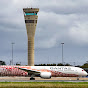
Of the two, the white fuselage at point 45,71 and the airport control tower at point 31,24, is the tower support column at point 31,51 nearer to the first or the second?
the airport control tower at point 31,24

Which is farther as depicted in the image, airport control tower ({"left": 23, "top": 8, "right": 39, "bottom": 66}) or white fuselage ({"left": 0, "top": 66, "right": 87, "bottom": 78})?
airport control tower ({"left": 23, "top": 8, "right": 39, "bottom": 66})

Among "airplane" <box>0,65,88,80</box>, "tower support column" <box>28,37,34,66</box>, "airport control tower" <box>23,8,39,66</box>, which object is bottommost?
"airplane" <box>0,65,88,80</box>

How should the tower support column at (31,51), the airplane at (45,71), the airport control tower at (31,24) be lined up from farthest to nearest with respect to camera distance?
1. the tower support column at (31,51)
2. the airport control tower at (31,24)
3. the airplane at (45,71)

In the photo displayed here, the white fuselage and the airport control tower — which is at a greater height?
the airport control tower

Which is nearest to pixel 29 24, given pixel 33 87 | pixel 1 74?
pixel 1 74

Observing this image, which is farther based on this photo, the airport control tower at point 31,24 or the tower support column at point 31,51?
the tower support column at point 31,51

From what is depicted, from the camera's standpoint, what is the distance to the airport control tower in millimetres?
141250

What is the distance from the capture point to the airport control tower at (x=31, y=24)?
141 meters

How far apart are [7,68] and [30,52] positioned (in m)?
83.6

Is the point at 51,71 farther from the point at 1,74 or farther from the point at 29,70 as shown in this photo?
the point at 1,74

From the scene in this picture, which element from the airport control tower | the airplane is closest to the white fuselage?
the airplane

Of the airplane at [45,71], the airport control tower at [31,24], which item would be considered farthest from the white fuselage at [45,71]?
the airport control tower at [31,24]

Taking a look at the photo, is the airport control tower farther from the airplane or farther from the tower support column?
the airplane

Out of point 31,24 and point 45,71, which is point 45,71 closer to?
point 45,71
